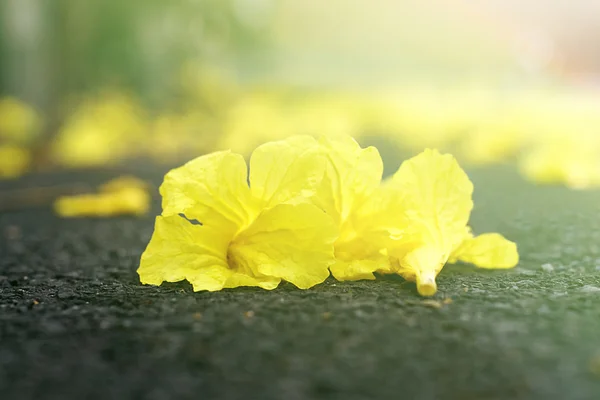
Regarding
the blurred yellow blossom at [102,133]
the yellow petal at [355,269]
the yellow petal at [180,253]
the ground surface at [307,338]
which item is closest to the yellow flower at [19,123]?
the blurred yellow blossom at [102,133]

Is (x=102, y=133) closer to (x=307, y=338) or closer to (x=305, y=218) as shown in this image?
(x=305, y=218)

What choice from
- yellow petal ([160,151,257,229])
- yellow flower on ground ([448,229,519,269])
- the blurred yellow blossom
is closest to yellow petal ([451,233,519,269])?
yellow flower on ground ([448,229,519,269])

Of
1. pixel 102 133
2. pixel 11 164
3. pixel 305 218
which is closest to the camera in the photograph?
pixel 305 218

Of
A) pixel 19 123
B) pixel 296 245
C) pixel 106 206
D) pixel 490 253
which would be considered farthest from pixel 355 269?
pixel 19 123

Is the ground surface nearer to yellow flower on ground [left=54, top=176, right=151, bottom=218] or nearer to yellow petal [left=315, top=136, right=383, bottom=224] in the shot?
yellow petal [left=315, top=136, right=383, bottom=224]

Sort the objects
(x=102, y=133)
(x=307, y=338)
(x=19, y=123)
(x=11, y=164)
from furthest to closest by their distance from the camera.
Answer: (x=19, y=123)
(x=102, y=133)
(x=11, y=164)
(x=307, y=338)

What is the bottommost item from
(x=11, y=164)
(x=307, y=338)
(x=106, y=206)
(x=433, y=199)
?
(x=11, y=164)

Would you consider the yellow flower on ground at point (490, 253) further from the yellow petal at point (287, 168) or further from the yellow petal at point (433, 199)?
the yellow petal at point (287, 168)
